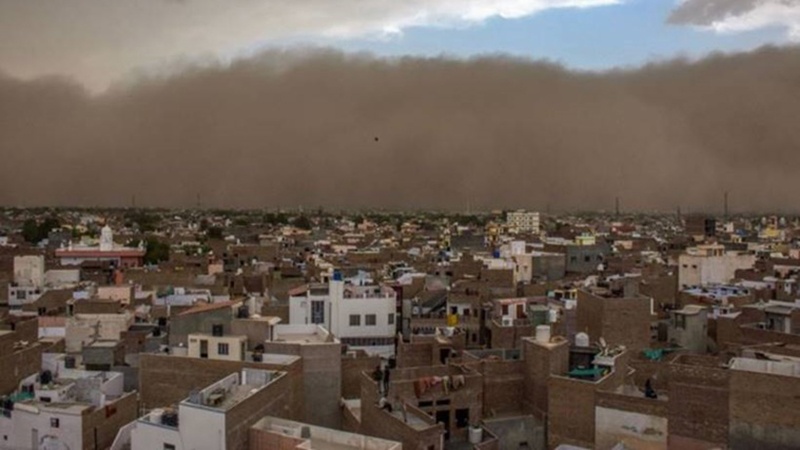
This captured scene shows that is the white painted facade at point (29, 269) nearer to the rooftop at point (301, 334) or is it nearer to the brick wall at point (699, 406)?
the rooftop at point (301, 334)

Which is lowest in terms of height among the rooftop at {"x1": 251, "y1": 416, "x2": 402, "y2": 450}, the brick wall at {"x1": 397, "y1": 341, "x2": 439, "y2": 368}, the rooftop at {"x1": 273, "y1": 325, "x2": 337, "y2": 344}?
the brick wall at {"x1": 397, "y1": 341, "x2": 439, "y2": 368}

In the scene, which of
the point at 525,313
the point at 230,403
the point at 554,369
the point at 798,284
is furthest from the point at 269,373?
the point at 798,284

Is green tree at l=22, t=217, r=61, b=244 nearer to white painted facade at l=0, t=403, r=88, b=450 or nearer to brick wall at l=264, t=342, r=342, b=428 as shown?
brick wall at l=264, t=342, r=342, b=428

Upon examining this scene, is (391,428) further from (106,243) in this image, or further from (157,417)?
(106,243)

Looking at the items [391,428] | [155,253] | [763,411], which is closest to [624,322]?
[763,411]

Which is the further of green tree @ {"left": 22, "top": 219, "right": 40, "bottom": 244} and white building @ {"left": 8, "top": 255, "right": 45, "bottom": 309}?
green tree @ {"left": 22, "top": 219, "right": 40, "bottom": 244}

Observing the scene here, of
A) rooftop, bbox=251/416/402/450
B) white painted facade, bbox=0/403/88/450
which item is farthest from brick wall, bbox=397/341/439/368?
white painted facade, bbox=0/403/88/450

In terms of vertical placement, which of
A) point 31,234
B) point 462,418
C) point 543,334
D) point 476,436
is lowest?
point 476,436
